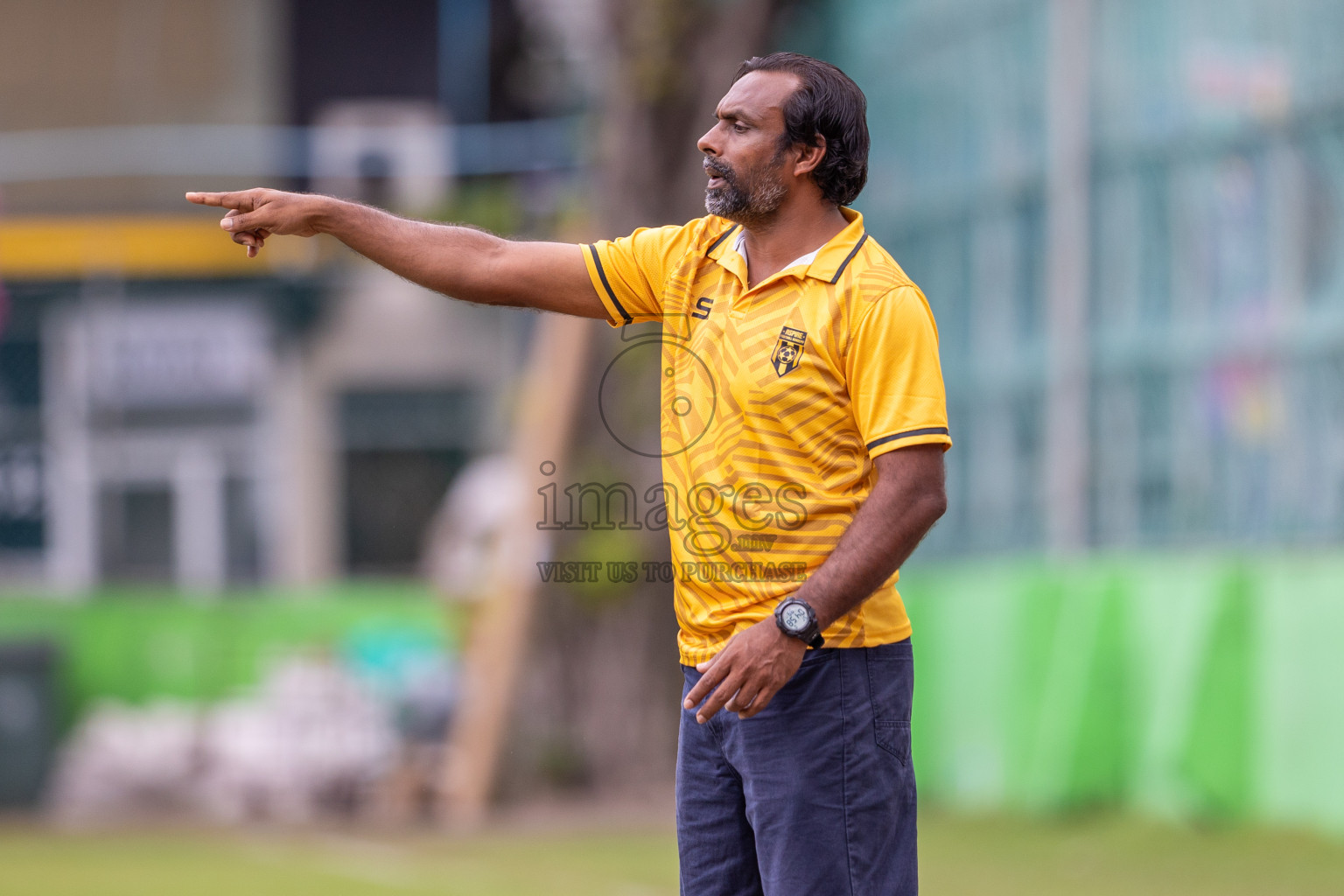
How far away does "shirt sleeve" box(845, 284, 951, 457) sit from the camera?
3.70 meters

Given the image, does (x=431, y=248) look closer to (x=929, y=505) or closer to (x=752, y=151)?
(x=752, y=151)

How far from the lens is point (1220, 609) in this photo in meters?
9.87

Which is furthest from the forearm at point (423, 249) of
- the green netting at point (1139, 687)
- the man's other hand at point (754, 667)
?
the green netting at point (1139, 687)

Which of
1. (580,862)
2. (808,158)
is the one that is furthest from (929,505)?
(580,862)

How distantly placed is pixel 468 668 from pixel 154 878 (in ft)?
12.4

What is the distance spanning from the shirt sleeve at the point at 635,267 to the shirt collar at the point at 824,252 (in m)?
0.09

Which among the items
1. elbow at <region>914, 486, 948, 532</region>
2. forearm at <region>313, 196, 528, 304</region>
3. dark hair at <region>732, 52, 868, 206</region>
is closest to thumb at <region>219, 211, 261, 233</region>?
forearm at <region>313, 196, 528, 304</region>

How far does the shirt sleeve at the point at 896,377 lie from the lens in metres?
3.70

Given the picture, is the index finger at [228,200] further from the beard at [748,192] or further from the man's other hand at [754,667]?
the man's other hand at [754,667]

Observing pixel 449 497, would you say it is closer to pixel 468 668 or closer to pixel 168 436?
pixel 168 436

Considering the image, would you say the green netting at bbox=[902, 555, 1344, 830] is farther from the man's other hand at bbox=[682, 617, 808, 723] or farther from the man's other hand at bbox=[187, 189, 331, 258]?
the man's other hand at bbox=[187, 189, 331, 258]

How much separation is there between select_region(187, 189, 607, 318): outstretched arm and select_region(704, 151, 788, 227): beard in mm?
402

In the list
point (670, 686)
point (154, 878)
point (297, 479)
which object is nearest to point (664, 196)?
point (670, 686)

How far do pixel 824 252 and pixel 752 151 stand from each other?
247mm
